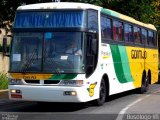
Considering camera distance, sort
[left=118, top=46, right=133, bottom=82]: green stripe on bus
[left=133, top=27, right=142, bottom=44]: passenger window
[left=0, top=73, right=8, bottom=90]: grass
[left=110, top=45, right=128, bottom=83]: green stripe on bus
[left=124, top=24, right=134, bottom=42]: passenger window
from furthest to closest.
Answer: [left=0, top=73, right=8, bottom=90]: grass < [left=133, top=27, right=142, bottom=44]: passenger window < [left=124, top=24, right=134, bottom=42]: passenger window < [left=118, top=46, right=133, bottom=82]: green stripe on bus < [left=110, top=45, right=128, bottom=83]: green stripe on bus

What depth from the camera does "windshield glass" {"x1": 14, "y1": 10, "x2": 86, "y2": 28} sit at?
49.6ft

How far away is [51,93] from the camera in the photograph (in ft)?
47.5

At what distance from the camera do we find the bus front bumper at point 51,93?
1446cm

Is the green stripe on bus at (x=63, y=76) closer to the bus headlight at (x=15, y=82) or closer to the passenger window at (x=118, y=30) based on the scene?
the bus headlight at (x=15, y=82)

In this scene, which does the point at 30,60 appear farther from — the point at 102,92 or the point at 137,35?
the point at 137,35

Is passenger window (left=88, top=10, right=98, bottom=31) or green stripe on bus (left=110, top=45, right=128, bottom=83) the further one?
green stripe on bus (left=110, top=45, right=128, bottom=83)

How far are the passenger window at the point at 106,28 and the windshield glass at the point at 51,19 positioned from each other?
163cm

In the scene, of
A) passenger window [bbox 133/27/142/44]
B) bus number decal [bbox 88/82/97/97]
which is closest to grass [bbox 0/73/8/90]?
passenger window [bbox 133/27/142/44]

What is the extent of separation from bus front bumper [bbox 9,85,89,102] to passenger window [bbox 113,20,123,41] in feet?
13.7

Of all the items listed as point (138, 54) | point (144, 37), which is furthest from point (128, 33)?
point (144, 37)

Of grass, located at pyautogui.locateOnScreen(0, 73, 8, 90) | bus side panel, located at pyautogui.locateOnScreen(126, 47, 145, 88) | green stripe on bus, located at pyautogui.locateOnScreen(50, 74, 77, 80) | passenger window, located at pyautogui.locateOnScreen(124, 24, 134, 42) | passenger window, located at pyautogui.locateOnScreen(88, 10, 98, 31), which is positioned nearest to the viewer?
green stripe on bus, located at pyautogui.locateOnScreen(50, 74, 77, 80)

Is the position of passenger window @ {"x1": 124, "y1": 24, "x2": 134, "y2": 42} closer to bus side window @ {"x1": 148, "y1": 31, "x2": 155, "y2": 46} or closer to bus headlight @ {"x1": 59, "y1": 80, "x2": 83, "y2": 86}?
bus side window @ {"x1": 148, "y1": 31, "x2": 155, "y2": 46}

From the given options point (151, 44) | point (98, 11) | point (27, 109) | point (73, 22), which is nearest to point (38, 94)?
point (27, 109)

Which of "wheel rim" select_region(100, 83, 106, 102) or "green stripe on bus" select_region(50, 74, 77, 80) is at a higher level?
"green stripe on bus" select_region(50, 74, 77, 80)
